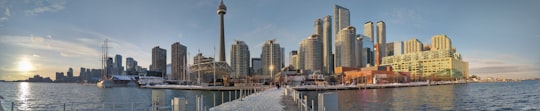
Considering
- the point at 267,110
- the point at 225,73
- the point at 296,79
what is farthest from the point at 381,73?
the point at 267,110

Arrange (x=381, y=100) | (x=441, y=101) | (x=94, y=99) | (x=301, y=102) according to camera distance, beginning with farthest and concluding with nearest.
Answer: (x=94, y=99) → (x=381, y=100) → (x=441, y=101) → (x=301, y=102)

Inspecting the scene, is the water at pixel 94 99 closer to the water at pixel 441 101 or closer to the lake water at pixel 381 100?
the lake water at pixel 381 100

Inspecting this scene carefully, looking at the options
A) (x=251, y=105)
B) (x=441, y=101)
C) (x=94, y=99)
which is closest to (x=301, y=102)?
(x=251, y=105)

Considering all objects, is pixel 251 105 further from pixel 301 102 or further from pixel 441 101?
pixel 441 101

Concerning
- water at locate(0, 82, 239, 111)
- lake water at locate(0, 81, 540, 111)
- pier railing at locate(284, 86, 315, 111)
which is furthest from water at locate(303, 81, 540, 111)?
water at locate(0, 82, 239, 111)

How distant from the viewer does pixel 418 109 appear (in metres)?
37.8

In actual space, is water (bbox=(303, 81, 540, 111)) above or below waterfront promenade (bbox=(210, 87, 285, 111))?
below

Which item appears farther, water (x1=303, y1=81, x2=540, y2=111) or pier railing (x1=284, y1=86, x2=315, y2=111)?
water (x1=303, y1=81, x2=540, y2=111)

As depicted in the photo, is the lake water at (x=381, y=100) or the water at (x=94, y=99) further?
the lake water at (x=381, y=100)

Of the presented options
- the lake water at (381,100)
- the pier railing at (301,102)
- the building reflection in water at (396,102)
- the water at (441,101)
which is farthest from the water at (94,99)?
the water at (441,101)

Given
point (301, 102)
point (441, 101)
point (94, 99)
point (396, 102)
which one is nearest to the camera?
point (301, 102)

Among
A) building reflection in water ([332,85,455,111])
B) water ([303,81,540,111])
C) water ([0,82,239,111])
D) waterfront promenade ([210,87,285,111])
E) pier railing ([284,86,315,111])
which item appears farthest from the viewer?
water ([303,81,540,111])

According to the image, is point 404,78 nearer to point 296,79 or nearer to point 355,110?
point 296,79

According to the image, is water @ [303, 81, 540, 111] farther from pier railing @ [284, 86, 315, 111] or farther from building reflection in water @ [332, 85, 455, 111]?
pier railing @ [284, 86, 315, 111]
